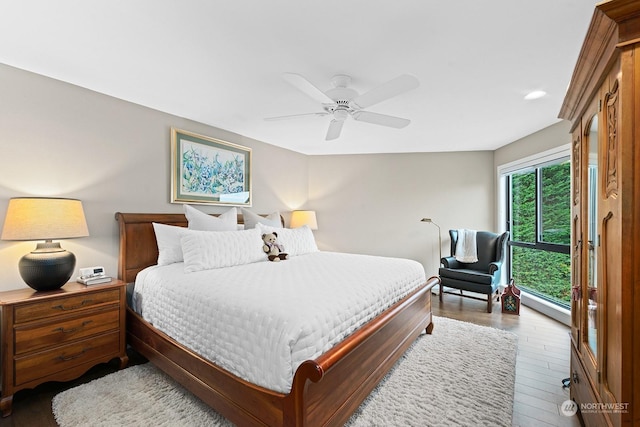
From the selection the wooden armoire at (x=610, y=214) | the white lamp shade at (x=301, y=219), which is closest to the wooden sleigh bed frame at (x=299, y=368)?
the wooden armoire at (x=610, y=214)

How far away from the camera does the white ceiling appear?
1590mm

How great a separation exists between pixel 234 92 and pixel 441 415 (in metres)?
2.95

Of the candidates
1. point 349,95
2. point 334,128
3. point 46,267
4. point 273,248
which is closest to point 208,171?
point 273,248

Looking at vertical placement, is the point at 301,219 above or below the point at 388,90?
below

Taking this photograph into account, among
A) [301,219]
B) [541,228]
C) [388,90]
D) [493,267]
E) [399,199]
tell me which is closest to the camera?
[388,90]

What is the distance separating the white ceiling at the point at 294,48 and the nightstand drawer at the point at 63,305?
5.72ft

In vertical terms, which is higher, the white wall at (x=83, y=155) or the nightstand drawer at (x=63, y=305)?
the white wall at (x=83, y=155)

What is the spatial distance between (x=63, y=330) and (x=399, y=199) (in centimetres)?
463

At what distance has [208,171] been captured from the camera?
3.60m

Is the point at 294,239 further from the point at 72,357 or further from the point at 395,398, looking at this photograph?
the point at 72,357

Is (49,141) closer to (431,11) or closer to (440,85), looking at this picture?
(431,11)

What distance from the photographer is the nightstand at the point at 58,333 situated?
188cm

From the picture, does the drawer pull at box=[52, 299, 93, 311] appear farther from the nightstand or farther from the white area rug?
the white area rug

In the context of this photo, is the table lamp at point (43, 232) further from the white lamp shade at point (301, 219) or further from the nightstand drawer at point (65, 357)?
the white lamp shade at point (301, 219)
